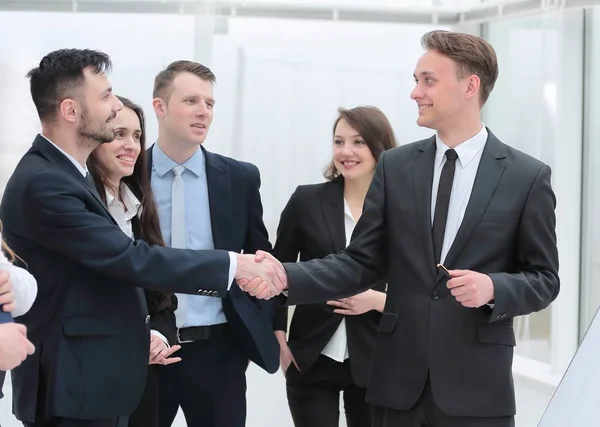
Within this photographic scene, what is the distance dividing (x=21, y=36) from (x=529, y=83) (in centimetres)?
264

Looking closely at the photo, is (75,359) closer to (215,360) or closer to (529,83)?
(215,360)

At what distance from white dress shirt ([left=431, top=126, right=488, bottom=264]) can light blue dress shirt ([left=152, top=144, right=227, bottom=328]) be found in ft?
3.17

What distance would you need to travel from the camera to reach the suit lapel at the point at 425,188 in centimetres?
248

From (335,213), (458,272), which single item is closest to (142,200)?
(335,213)

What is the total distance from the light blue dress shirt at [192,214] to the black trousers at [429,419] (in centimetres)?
89

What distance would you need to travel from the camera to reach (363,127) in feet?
11.5

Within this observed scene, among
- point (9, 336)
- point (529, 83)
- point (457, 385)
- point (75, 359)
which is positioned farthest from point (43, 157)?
point (529, 83)

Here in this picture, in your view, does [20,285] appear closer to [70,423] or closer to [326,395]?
[70,423]

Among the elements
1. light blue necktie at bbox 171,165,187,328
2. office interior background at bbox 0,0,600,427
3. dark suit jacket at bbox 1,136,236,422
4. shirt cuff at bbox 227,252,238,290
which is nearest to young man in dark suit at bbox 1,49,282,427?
dark suit jacket at bbox 1,136,236,422

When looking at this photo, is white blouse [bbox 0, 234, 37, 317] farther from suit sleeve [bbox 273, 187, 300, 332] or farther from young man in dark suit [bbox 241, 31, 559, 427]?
suit sleeve [bbox 273, 187, 300, 332]

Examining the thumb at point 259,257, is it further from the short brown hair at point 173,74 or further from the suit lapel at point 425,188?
the short brown hair at point 173,74

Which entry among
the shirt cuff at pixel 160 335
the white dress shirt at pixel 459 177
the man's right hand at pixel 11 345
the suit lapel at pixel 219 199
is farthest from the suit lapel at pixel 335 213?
the man's right hand at pixel 11 345

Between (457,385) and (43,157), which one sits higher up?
(43,157)

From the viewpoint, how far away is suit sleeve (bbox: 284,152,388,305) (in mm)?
2699
